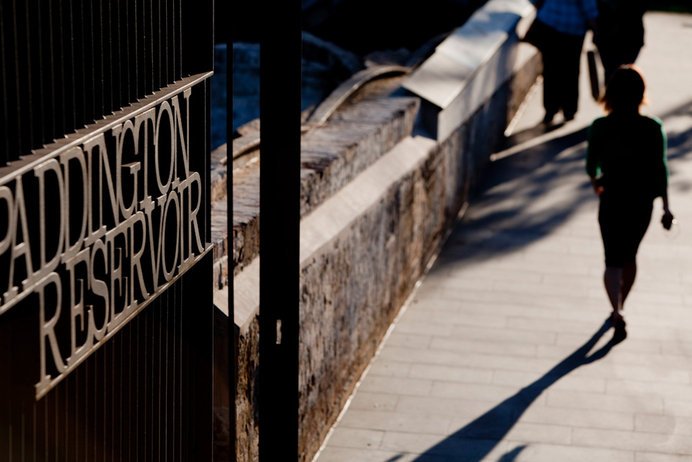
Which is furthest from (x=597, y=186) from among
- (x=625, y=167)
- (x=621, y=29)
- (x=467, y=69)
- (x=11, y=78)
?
(x=621, y=29)

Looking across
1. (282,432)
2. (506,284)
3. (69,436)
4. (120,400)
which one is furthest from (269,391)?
(506,284)

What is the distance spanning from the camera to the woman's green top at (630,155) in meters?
7.49

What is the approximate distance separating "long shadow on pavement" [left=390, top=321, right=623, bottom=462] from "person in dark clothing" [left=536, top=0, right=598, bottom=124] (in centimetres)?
580

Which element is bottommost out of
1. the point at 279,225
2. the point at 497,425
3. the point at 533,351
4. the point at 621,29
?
the point at 533,351

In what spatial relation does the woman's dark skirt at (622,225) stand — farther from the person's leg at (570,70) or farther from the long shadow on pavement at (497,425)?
the person's leg at (570,70)

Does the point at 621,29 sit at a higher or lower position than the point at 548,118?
higher

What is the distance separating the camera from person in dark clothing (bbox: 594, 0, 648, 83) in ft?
43.5

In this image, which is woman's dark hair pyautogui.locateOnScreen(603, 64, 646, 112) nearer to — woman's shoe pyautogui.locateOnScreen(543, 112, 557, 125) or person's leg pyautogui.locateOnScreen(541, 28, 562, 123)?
person's leg pyautogui.locateOnScreen(541, 28, 562, 123)

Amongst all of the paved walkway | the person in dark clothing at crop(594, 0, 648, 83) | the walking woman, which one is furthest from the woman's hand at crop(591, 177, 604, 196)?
the person in dark clothing at crop(594, 0, 648, 83)

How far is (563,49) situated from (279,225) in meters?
9.44

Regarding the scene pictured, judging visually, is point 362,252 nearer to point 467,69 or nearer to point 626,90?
point 626,90

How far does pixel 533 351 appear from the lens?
775cm

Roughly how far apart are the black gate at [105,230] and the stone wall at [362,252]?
0.78 meters

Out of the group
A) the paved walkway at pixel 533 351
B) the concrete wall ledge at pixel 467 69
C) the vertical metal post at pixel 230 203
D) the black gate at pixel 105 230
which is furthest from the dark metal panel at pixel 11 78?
the concrete wall ledge at pixel 467 69
